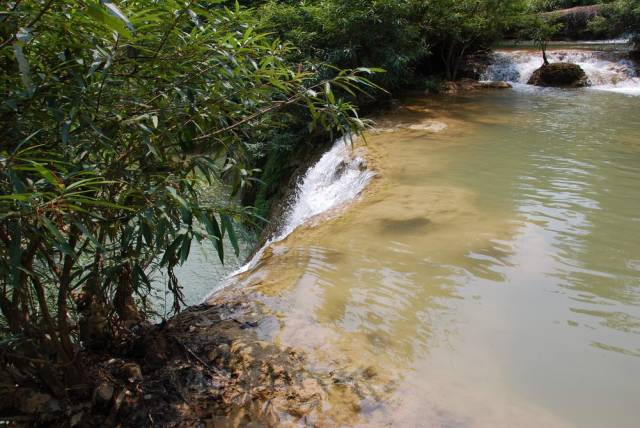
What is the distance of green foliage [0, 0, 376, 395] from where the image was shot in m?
1.59

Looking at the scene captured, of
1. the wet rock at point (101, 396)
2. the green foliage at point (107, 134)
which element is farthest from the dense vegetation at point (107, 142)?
the wet rock at point (101, 396)

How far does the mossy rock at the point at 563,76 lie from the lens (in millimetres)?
13680

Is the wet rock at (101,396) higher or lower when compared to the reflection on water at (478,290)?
higher

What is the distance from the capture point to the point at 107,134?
1969 mm

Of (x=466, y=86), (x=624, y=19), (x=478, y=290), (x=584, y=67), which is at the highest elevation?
(x=624, y=19)

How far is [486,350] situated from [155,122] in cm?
221

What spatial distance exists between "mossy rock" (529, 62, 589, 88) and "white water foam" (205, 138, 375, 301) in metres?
8.74

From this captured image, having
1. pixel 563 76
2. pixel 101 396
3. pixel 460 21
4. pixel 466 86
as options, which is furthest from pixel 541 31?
pixel 101 396

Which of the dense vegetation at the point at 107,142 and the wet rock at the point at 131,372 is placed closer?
the dense vegetation at the point at 107,142

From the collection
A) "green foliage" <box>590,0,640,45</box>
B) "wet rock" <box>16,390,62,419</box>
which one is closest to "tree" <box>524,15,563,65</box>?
"green foliage" <box>590,0,640,45</box>

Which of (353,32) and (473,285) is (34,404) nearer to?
(473,285)

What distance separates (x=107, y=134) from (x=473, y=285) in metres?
2.66

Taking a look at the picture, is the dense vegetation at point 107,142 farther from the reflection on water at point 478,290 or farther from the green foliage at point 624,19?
the green foliage at point 624,19

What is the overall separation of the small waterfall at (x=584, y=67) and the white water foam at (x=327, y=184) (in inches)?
367
